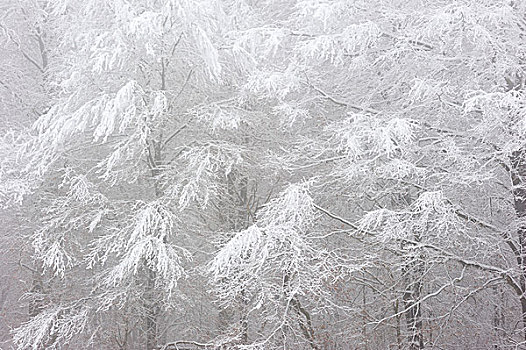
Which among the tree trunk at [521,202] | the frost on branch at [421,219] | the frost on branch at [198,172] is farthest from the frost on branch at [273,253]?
the tree trunk at [521,202]

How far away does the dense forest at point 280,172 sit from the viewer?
233 inches

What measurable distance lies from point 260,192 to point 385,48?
3.83 metres

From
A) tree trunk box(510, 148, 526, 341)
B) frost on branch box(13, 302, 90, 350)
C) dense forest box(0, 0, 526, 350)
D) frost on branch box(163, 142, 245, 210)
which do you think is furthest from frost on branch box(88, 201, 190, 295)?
tree trunk box(510, 148, 526, 341)

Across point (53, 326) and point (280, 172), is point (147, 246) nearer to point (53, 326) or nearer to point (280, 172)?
point (53, 326)

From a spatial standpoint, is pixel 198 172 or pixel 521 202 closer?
pixel 521 202

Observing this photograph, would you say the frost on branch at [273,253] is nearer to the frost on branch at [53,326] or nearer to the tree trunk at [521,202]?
the frost on branch at [53,326]

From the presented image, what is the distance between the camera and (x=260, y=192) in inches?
375

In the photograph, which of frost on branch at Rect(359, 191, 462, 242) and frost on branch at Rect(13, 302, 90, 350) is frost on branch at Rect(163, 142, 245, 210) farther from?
frost on branch at Rect(359, 191, 462, 242)

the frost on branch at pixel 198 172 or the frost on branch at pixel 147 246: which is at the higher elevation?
the frost on branch at pixel 198 172

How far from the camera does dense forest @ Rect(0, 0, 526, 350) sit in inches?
233

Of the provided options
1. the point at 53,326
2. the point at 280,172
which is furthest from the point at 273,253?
the point at 53,326

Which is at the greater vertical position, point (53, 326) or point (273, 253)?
point (273, 253)

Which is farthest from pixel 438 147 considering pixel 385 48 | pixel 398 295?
pixel 398 295

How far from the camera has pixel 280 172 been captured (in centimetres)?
793
